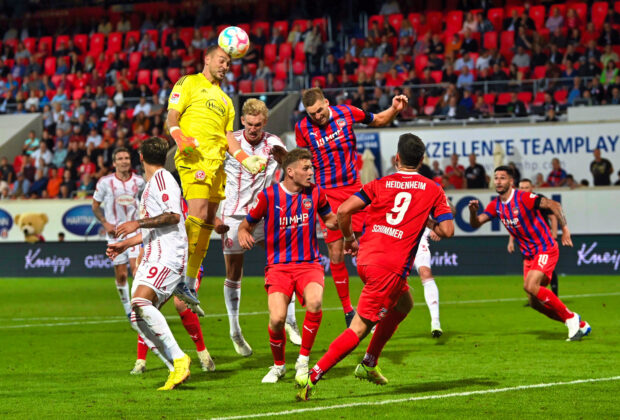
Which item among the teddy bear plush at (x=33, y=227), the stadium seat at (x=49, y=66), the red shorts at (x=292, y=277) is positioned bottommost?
the teddy bear plush at (x=33, y=227)

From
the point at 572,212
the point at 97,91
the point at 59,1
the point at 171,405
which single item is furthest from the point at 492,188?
the point at 59,1

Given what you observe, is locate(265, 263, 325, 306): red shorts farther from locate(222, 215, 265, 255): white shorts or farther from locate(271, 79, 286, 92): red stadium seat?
locate(271, 79, 286, 92): red stadium seat

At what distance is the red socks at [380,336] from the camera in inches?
317

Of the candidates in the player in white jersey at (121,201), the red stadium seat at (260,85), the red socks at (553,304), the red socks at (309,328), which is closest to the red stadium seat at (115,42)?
the red stadium seat at (260,85)

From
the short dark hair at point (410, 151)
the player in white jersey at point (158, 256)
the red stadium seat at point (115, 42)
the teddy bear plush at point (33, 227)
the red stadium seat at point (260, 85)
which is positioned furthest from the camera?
the red stadium seat at point (115, 42)

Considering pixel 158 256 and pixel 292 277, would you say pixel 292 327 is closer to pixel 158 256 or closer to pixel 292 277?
pixel 292 277

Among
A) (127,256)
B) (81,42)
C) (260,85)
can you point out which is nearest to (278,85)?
(260,85)

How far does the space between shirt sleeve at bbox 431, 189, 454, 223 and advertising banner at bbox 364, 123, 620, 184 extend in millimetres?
15767

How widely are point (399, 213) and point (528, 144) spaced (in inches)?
633

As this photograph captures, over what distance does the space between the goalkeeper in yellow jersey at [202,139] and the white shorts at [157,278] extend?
1.37m

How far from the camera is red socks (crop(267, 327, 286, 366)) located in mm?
8250

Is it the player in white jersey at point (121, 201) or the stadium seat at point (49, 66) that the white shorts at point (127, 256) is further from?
the stadium seat at point (49, 66)

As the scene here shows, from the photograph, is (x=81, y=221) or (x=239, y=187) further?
(x=81, y=221)

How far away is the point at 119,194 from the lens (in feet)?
46.8
